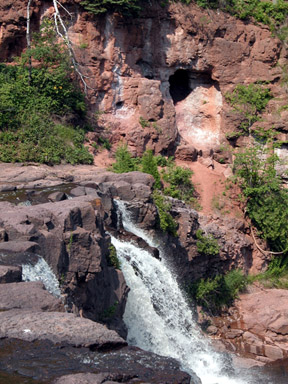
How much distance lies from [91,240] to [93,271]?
49 centimetres

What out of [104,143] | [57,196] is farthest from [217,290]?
[104,143]

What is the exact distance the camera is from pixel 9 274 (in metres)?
6.64

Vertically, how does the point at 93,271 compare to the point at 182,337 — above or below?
above

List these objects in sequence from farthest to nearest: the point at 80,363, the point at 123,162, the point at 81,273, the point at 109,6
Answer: the point at 109,6 < the point at 123,162 < the point at 81,273 < the point at 80,363

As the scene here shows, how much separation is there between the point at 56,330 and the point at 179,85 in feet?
58.0

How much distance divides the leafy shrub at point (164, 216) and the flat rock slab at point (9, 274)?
6.66m

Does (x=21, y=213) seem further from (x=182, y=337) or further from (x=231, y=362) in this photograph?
(x=231, y=362)

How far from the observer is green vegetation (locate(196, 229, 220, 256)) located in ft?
47.0

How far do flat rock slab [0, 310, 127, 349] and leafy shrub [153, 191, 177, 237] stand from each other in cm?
777

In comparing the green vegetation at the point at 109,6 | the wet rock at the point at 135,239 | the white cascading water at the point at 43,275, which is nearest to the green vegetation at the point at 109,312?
the white cascading water at the point at 43,275

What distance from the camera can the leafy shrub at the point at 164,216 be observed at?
13250 millimetres

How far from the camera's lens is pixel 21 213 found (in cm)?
873

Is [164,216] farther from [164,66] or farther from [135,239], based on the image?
[164,66]

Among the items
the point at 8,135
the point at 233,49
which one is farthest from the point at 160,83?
the point at 8,135
